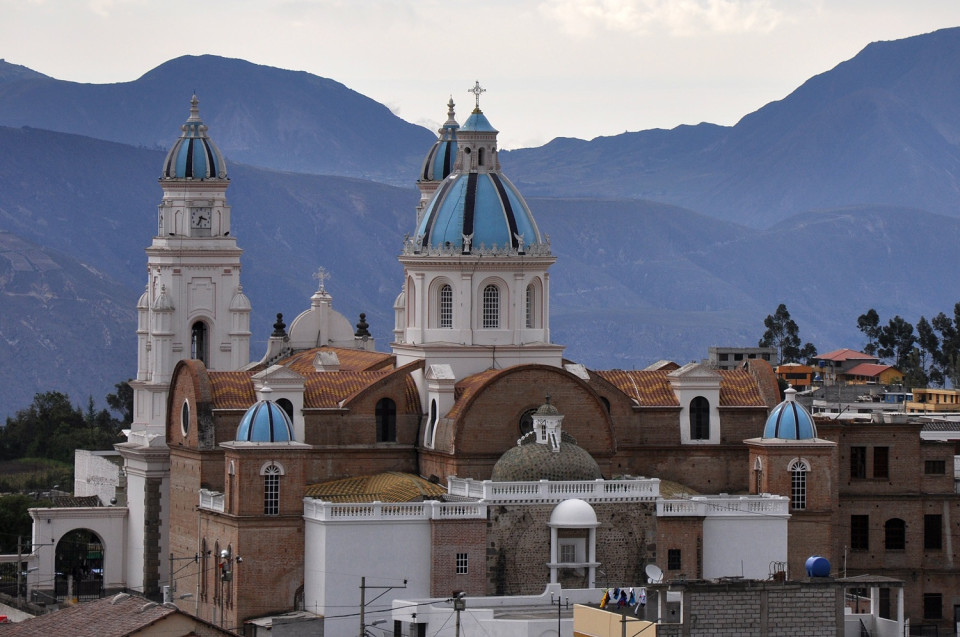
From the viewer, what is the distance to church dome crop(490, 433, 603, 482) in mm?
95062

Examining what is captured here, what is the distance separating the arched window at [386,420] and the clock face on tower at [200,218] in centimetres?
2000

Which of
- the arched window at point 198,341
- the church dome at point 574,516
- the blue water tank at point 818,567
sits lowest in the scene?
the blue water tank at point 818,567

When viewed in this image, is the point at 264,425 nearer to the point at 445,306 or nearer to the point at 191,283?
the point at 445,306

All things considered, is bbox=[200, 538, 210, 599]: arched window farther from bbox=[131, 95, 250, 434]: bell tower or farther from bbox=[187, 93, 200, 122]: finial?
bbox=[187, 93, 200, 122]: finial

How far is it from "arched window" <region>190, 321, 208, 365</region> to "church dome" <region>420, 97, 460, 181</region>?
12.3 m

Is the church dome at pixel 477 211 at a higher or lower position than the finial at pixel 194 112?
lower

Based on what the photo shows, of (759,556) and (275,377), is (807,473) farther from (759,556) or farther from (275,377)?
(275,377)

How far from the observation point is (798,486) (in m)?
99.7

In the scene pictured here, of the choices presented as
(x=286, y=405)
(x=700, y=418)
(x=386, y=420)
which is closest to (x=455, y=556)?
(x=386, y=420)

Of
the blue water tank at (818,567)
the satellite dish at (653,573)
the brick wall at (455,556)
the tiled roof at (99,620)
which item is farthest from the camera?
the satellite dish at (653,573)

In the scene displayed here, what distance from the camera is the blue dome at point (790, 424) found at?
327ft

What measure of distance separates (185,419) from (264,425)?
26.0ft

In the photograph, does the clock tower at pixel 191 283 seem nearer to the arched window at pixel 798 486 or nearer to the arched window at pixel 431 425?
the arched window at pixel 431 425

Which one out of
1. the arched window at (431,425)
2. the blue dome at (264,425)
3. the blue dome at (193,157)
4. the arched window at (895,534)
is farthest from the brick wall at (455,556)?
the blue dome at (193,157)
